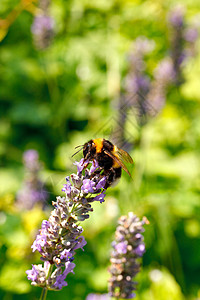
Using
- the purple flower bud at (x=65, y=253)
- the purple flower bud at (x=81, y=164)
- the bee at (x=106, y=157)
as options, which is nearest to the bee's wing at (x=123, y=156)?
the bee at (x=106, y=157)

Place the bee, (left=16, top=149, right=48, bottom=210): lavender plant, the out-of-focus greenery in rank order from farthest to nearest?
(left=16, top=149, right=48, bottom=210): lavender plant → the out-of-focus greenery → the bee

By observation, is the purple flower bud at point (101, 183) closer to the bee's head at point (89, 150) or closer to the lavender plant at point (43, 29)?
the bee's head at point (89, 150)

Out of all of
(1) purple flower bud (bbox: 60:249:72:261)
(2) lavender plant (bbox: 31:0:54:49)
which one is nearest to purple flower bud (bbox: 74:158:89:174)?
(1) purple flower bud (bbox: 60:249:72:261)

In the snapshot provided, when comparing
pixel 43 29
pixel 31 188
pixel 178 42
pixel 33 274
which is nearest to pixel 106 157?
pixel 33 274

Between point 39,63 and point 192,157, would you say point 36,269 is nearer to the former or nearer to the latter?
point 192,157

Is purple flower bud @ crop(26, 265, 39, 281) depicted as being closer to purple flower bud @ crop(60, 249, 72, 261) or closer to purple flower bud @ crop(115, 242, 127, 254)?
purple flower bud @ crop(60, 249, 72, 261)

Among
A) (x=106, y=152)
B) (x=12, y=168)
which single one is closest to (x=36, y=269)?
(x=106, y=152)

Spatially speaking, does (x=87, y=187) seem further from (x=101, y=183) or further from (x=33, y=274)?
(x=33, y=274)
